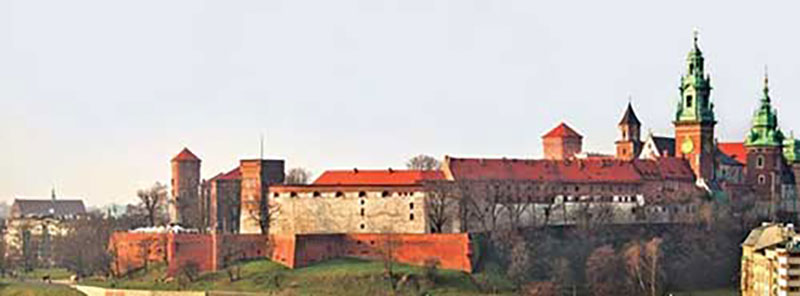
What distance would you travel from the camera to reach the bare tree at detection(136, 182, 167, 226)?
101562 millimetres

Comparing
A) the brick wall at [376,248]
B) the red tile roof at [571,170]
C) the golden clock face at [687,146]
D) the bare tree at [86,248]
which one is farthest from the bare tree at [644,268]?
the bare tree at [86,248]

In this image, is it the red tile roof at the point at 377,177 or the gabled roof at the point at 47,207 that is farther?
the gabled roof at the point at 47,207

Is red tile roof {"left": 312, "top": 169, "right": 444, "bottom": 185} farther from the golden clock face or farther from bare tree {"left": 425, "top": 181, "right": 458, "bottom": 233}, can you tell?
the golden clock face

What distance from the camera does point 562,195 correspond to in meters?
92.5

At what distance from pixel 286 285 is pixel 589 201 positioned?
23.6m

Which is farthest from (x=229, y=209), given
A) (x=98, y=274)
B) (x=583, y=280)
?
(x=583, y=280)

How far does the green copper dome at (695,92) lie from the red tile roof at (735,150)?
26.4 ft

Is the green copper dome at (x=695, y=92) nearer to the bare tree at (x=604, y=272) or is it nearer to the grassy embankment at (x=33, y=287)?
the bare tree at (x=604, y=272)

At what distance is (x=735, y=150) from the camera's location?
108 meters

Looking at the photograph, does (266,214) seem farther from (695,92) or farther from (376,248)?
(695,92)

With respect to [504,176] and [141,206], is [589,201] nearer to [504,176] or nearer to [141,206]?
[504,176]

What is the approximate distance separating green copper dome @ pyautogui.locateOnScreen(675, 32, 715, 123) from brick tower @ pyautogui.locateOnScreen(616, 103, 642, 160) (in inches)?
388

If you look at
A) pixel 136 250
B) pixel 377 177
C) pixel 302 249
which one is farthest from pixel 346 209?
pixel 136 250

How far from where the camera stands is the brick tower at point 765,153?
333 ft
